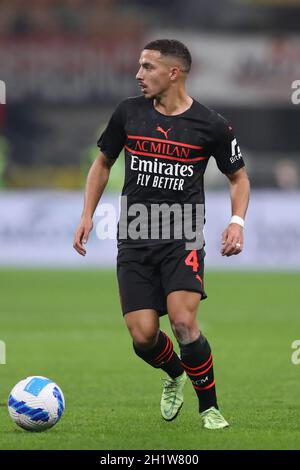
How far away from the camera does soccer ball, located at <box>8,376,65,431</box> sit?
7059 millimetres

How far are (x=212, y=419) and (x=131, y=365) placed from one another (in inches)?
158

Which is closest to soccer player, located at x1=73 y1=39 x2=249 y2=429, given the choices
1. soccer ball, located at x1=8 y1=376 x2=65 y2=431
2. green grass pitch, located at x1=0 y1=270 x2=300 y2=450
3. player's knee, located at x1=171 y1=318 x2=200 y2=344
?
player's knee, located at x1=171 y1=318 x2=200 y2=344

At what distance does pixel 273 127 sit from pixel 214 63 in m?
2.74

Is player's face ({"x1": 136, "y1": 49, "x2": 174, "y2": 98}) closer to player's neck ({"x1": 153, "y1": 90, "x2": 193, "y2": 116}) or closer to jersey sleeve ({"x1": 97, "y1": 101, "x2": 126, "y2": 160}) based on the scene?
player's neck ({"x1": 153, "y1": 90, "x2": 193, "y2": 116})

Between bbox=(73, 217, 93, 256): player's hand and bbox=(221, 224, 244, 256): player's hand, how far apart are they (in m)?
0.93

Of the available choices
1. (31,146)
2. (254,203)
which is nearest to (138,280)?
(254,203)

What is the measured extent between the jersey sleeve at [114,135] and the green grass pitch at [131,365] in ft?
6.02

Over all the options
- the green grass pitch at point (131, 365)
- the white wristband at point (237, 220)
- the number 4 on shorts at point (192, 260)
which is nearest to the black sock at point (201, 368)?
the green grass pitch at point (131, 365)

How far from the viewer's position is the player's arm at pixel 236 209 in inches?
285

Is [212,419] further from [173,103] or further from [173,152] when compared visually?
[173,103]

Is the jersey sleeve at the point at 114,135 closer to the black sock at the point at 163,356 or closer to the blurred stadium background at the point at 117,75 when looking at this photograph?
the black sock at the point at 163,356

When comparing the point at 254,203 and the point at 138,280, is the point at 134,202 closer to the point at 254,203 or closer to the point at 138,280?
the point at 138,280

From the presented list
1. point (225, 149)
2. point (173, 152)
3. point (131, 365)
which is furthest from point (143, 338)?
point (131, 365)

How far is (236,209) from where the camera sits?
754 cm
